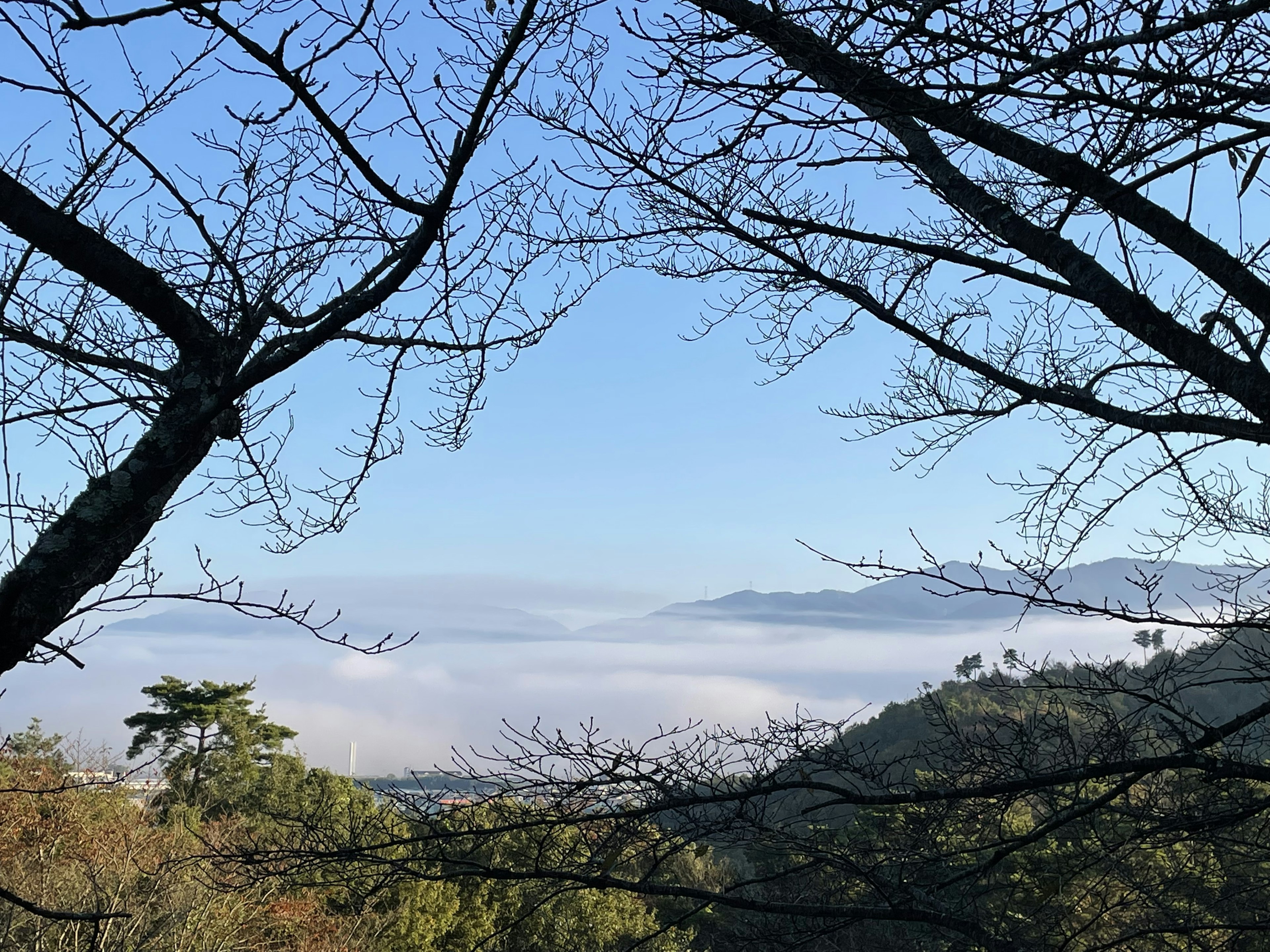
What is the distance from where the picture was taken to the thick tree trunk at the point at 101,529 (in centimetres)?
250

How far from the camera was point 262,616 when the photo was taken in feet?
11.9

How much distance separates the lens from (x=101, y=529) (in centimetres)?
257

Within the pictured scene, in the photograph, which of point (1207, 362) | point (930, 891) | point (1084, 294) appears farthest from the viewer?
point (1084, 294)

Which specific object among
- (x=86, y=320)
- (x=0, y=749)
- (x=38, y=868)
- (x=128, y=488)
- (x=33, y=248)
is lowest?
(x=0, y=749)

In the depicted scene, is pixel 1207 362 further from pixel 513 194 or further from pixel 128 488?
pixel 128 488

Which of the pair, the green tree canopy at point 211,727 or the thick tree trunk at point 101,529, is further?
the green tree canopy at point 211,727

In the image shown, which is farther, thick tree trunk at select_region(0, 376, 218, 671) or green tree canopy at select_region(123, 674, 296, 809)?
green tree canopy at select_region(123, 674, 296, 809)

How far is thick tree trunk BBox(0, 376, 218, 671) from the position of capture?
2496 millimetres

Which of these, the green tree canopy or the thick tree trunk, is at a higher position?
the green tree canopy

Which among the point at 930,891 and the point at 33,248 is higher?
the point at 33,248

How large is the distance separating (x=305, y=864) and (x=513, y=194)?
11.0ft

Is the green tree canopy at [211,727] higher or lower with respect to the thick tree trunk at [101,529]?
higher

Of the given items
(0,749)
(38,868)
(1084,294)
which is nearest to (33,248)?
(0,749)

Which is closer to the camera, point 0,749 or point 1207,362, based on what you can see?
point 0,749
